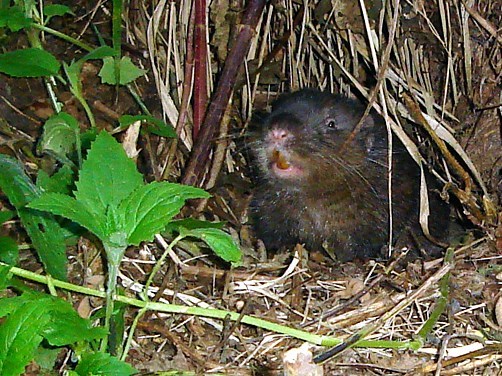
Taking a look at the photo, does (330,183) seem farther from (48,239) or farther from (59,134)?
(48,239)

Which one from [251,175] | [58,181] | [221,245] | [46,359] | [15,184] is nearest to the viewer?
[221,245]

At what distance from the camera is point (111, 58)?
3.75m

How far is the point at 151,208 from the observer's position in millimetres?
2391

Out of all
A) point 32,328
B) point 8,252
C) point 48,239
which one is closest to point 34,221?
point 48,239

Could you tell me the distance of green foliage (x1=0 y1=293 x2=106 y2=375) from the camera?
2.06 m

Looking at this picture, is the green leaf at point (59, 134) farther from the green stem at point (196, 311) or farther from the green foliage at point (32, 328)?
the green foliage at point (32, 328)

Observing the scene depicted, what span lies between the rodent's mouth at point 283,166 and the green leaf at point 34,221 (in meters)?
1.15

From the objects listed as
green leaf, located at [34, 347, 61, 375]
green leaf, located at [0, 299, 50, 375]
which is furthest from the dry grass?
green leaf, located at [0, 299, 50, 375]

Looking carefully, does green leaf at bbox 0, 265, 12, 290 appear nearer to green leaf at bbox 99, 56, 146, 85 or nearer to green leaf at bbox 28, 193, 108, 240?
green leaf at bbox 28, 193, 108, 240

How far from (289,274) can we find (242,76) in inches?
50.7

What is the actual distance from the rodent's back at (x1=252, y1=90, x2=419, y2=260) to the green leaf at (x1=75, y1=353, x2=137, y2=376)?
1.65 metres

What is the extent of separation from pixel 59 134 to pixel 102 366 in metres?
1.14

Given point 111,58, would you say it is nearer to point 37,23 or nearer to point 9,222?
point 37,23

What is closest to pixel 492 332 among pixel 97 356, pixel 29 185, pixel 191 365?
pixel 191 365
